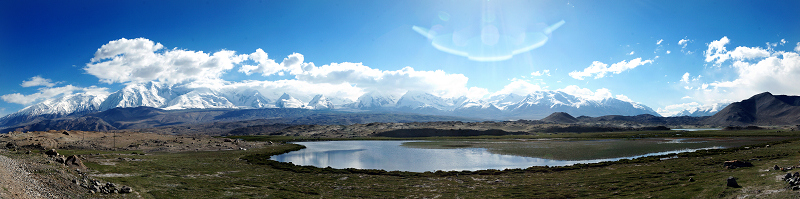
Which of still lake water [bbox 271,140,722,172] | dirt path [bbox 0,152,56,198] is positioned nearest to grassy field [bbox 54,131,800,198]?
dirt path [bbox 0,152,56,198]

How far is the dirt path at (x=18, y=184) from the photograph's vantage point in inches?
615

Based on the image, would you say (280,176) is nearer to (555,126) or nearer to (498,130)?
(498,130)

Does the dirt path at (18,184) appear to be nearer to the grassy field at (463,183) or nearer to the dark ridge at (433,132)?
the grassy field at (463,183)

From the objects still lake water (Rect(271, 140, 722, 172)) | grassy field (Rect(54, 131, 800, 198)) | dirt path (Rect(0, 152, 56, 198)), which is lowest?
still lake water (Rect(271, 140, 722, 172))

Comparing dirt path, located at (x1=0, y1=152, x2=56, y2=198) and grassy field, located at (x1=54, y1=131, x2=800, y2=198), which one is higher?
dirt path, located at (x1=0, y1=152, x2=56, y2=198)

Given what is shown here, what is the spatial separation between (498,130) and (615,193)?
148m

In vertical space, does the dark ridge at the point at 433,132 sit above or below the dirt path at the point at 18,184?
below

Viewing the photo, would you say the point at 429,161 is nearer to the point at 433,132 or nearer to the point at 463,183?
the point at 463,183

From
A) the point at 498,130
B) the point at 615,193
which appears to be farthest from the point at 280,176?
the point at 498,130

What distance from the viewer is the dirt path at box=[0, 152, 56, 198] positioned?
51.3 ft

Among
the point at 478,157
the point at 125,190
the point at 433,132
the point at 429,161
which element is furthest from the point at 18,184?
the point at 433,132

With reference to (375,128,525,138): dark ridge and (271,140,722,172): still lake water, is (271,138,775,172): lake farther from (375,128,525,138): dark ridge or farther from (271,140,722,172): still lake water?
(375,128,525,138): dark ridge

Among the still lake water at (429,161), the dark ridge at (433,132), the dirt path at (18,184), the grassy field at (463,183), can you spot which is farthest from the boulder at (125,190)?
the dark ridge at (433,132)

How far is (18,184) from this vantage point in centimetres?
1712
